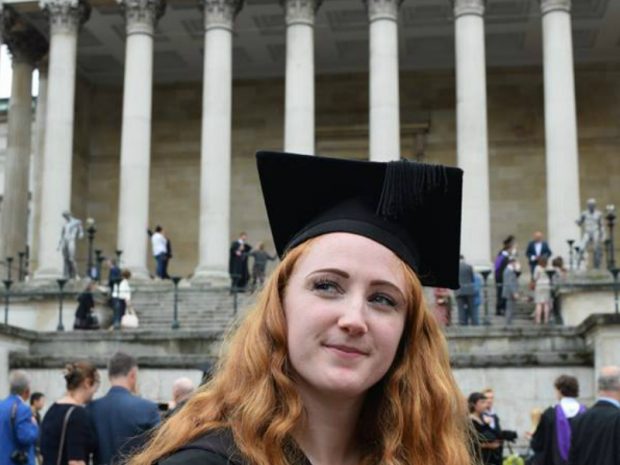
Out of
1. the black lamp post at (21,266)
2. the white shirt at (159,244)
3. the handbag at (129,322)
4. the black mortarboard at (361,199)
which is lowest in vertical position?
the handbag at (129,322)

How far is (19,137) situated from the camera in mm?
43656

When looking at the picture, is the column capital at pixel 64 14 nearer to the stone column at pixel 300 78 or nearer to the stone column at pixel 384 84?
the stone column at pixel 300 78

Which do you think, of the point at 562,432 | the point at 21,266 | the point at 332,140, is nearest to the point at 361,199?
the point at 562,432

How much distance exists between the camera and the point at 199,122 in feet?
157

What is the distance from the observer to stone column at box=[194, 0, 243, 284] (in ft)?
122

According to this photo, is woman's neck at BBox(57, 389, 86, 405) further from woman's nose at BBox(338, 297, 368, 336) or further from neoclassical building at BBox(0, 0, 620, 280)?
neoclassical building at BBox(0, 0, 620, 280)

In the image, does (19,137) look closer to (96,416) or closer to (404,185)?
(96,416)

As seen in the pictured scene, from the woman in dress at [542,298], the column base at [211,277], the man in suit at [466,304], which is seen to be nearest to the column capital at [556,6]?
the woman in dress at [542,298]

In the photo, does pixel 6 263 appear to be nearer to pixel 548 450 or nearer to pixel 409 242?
pixel 548 450

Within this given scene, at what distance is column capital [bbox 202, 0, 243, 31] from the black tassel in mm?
36446

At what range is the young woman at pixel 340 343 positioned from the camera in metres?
2.99

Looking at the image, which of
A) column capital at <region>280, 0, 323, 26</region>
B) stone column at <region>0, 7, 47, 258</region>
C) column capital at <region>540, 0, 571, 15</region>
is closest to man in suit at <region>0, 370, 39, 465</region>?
column capital at <region>280, 0, 323, 26</region>

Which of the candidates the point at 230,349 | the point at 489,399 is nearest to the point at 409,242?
the point at 230,349

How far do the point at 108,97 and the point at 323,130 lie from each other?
33.1 feet
